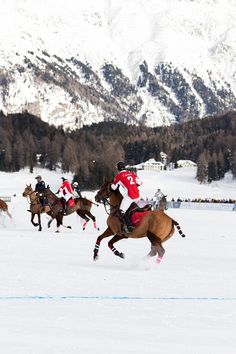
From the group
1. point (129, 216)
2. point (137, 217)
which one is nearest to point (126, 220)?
point (129, 216)

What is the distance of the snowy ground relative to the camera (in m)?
6.52

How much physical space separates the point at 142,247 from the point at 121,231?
14.3ft

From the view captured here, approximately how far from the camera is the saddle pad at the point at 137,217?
1313 cm

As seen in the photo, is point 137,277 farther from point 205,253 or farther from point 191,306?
point 205,253

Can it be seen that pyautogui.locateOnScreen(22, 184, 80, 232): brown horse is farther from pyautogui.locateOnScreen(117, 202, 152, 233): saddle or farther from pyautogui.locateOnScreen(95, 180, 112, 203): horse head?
pyautogui.locateOnScreen(117, 202, 152, 233): saddle

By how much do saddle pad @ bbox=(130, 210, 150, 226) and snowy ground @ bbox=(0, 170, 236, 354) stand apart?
0.79 metres

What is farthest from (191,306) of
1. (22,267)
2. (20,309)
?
(22,267)

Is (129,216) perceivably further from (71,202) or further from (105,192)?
(71,202)

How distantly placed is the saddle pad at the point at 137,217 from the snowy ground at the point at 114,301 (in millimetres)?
789

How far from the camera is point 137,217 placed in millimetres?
13172

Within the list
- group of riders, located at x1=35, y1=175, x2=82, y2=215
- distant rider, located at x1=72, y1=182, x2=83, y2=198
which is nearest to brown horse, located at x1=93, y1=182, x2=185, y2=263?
group of riders, located at x1=35, y1=175, x2=82, y2=215

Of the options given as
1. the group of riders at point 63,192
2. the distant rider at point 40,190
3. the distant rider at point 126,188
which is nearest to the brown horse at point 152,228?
the distant rider at point 126,188

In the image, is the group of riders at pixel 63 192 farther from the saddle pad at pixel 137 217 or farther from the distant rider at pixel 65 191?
the saddle pad at pixel 137 217

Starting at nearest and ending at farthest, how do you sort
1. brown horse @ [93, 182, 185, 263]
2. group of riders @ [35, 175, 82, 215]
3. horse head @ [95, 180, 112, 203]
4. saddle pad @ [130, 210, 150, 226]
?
brown horse @ [93, 182, 185, 263] → saddle pad @ [130, 210, 150, 226] → horse head @ [95, 180, 112, 203] → group of riders @ [35, 175, 82, 215]
